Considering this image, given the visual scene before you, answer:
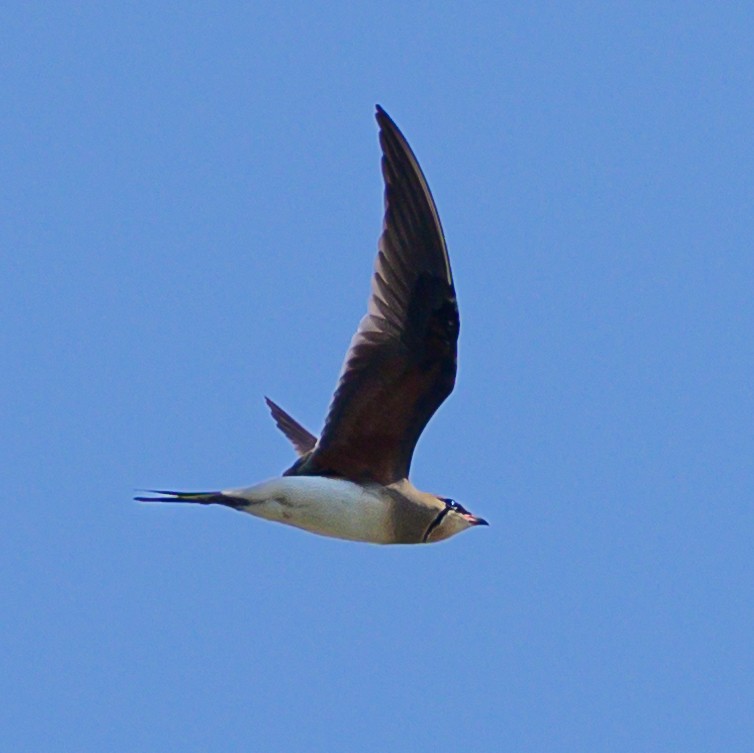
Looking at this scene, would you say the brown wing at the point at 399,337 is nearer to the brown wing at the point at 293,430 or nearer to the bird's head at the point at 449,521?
the bird's head at the point at 449,521

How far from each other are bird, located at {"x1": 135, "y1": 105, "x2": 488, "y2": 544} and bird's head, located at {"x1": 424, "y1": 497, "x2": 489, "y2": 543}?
13 centimetres

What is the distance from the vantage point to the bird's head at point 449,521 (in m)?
11.3

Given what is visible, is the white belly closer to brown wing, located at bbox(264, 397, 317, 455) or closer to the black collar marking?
the black collar marking

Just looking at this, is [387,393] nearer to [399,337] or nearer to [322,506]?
[399,337]

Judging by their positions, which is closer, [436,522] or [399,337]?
[399,337]

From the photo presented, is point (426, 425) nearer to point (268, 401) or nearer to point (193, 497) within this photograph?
point (193, 497)

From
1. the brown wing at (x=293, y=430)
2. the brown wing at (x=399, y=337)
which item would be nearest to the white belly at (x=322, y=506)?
the brown wing at (x=399, y=337)

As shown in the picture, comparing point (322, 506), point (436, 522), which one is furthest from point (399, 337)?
point (436, 522)

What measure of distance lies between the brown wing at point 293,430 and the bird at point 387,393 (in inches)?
78.8

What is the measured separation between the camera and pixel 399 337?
10648 millimetres

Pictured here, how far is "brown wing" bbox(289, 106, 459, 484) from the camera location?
34.1 feet

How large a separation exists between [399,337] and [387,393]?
14.3 inches

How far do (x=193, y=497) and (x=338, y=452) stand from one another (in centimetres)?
100

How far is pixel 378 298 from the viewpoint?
10.7m
